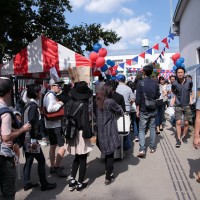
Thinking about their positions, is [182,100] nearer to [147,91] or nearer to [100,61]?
[147,91]

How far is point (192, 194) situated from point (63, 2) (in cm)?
1070

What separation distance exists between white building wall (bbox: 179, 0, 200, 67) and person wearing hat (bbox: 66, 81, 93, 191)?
818 centimetres

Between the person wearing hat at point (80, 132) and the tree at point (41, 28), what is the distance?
252 inches

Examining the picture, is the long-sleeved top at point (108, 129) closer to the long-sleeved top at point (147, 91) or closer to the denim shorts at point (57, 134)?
the denim shorts at point (57, 134)

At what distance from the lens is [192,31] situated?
39.7 ft

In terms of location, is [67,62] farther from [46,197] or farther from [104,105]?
[46,197]

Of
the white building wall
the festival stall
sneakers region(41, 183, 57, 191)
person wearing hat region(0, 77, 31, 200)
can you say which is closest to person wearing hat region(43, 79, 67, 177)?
sneakers region(41, 183, 57, 191)

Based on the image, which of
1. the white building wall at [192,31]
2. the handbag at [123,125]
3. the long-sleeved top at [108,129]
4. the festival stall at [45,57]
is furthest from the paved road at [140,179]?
the white building wall at [192,31]

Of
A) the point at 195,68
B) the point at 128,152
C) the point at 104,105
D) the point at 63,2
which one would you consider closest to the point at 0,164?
the point at 104,105

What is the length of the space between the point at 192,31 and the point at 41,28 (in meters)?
6.68

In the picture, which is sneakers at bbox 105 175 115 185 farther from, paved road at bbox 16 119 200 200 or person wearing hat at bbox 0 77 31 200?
person wearing hat at bbox 0 77 31 200

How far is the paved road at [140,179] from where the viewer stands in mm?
4074

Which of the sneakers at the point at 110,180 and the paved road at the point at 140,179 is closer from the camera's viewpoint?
the paved road at the point at 140,179

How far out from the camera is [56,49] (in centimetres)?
782
